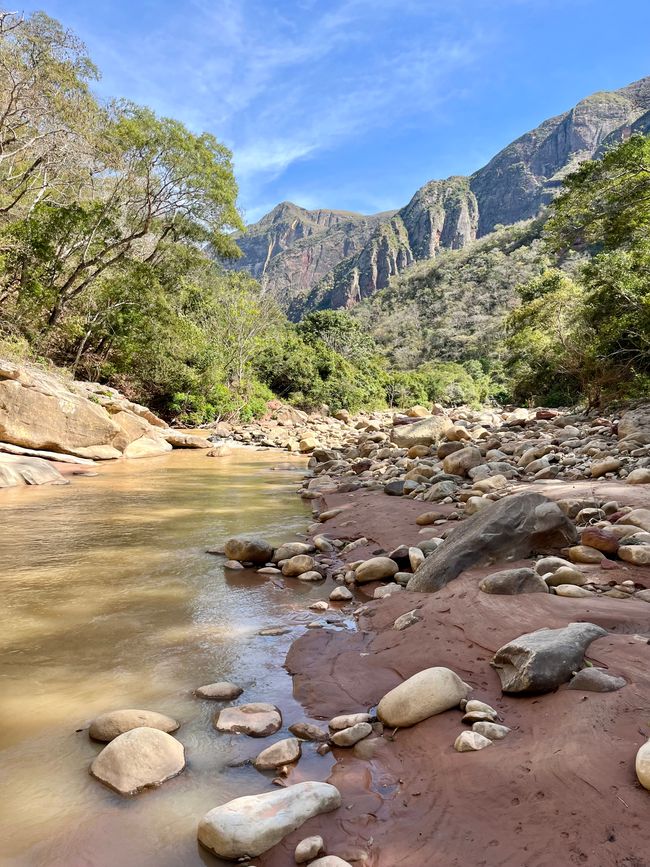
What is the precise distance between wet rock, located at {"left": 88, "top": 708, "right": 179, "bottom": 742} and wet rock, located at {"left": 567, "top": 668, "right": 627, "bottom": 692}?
5.60ft

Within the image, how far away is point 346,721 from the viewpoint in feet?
7.84

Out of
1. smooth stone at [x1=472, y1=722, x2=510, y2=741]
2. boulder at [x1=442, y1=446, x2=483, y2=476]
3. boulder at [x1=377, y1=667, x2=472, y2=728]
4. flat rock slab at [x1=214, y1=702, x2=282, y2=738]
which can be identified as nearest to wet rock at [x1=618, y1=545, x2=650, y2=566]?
boulder at [x1=377, y1=667, x2=472, y2=728]

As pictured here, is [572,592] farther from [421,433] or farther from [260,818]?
[421,433]

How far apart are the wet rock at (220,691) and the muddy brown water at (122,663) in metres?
0.04

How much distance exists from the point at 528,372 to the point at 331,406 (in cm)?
1100

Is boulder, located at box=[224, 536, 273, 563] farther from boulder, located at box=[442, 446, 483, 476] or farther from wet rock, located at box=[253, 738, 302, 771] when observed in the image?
boulder, located at box=[442, 446, 483, 476]

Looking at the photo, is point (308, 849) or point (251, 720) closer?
point (308, 849)

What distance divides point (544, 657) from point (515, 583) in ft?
3.41

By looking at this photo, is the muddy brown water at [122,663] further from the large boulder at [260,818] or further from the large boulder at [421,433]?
the large boulder at [421,433]

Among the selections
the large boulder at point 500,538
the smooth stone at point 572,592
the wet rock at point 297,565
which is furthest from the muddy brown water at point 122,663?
the smooth stone at point 572,592

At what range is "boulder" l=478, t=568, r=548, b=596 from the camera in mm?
3285

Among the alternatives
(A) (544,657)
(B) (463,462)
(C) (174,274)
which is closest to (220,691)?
(A) (544,657)

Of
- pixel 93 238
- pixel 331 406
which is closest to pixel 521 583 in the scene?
A: pixel 93 238

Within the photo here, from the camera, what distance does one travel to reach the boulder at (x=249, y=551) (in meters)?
5.14
